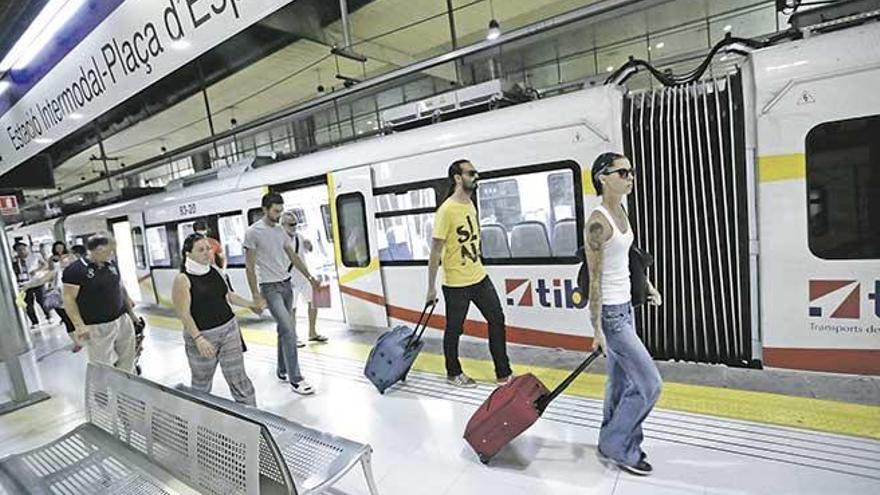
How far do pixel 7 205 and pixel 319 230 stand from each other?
16.6 ft

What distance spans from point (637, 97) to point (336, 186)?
325 centimetres

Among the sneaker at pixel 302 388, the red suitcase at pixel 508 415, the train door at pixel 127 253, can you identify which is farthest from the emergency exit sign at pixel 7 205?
the red suitcase at pixel 508 415

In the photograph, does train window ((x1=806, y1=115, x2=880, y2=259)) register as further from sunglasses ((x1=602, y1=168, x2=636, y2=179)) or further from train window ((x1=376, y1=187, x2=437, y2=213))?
train window ((x1=376, y1=187, x2=437, y2=213))

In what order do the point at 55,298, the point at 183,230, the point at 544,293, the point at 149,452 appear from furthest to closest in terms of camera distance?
1. the point at 183,230
2. the point at 55,298
3. the point at 544,293
4. the point at 149,452

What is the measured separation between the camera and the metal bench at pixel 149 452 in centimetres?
177

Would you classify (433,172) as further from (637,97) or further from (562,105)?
(637,97)

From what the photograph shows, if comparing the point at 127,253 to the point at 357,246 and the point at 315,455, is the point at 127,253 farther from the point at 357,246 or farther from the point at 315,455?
the point at 315,455

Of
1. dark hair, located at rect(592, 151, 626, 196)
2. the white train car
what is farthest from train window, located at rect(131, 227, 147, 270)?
dark hair, located at rect(592, 151, 626, 196)

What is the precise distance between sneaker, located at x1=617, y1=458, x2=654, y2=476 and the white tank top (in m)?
0.84

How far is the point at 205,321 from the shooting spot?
294cm

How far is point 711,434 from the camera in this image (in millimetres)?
2639

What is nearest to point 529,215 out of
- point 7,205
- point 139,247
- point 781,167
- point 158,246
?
point 781,167

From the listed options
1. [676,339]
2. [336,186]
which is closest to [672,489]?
[676,339]

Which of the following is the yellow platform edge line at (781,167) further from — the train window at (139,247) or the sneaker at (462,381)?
the train window at (139,247)
